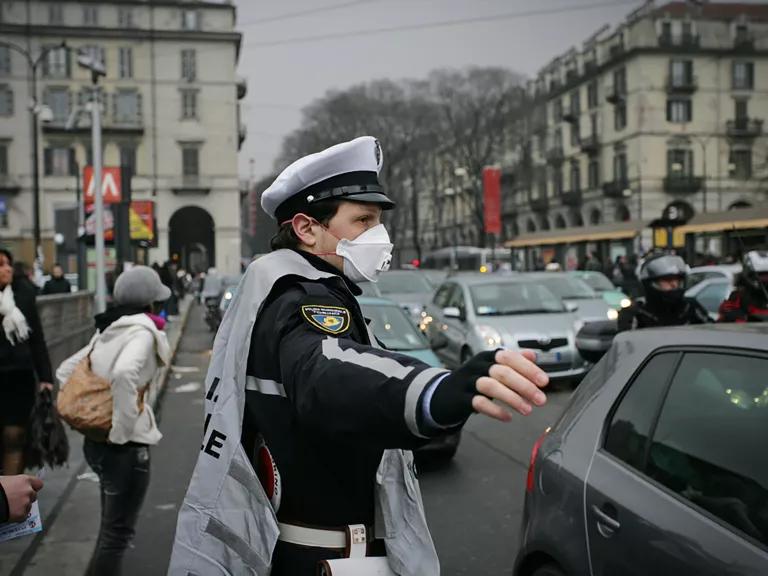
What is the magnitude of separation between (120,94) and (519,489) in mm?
57985

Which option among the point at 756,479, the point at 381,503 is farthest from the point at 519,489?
the point at 381,503

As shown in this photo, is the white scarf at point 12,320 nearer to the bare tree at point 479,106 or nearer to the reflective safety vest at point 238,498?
the reflective safety vest at point 238,498

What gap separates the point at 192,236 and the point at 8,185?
16.1 meters

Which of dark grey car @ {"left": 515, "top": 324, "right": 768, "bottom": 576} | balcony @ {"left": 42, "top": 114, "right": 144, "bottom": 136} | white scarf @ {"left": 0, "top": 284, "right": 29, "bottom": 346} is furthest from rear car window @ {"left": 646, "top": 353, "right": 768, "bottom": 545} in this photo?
balcony @ {"left": 42, "top": 114, "right": 144, "bottom": 136}

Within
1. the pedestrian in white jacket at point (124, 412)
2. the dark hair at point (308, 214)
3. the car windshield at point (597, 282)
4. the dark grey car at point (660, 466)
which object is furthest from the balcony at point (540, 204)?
the dark hair at point (308, 214)

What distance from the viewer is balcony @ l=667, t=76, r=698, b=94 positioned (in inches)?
2296

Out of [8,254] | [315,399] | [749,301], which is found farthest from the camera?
[749,301]

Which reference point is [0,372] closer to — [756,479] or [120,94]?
[756,479]

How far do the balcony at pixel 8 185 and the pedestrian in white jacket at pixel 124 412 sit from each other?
191 ft

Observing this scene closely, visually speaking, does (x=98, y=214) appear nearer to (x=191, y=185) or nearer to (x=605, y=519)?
(x=605, y=519)

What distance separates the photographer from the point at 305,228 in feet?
6.47

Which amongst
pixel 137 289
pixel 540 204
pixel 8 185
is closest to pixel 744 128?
pixel 540 204

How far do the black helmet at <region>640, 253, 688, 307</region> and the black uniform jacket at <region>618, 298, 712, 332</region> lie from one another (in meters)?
0.09

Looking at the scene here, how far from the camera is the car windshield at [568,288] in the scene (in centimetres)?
1473
